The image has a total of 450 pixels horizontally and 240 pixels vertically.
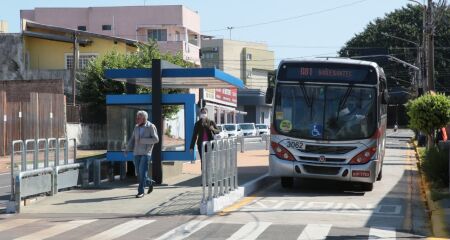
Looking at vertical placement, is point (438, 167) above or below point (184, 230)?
above

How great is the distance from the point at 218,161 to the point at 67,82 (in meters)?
36.0

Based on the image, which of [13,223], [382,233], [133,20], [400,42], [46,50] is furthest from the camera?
[400,42]

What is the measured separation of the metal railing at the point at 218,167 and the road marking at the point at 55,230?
2.13m

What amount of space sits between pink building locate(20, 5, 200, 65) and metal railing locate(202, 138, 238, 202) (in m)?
52.9

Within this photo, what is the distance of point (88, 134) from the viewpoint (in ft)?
134

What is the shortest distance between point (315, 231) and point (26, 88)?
31.2 m

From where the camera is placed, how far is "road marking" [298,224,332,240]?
33.3 ft

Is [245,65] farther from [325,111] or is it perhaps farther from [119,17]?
[325,111]

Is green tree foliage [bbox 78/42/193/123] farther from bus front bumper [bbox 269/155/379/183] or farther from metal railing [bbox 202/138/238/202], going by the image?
metal railing [bbox 202/138/238/202]

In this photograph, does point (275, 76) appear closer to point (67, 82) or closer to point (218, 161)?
point (218, 161)

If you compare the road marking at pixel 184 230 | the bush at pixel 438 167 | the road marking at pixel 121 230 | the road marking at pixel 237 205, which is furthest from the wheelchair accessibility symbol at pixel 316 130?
the road marking at pixel 121 230

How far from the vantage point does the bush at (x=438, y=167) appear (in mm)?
17219

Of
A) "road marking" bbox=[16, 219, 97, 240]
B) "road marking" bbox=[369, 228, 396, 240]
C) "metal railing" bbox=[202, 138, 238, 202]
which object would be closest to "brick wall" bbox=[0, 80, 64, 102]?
"metal railing" bbox=[202, 138, 238, 202]

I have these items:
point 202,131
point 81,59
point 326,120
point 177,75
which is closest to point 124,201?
point 202,131
